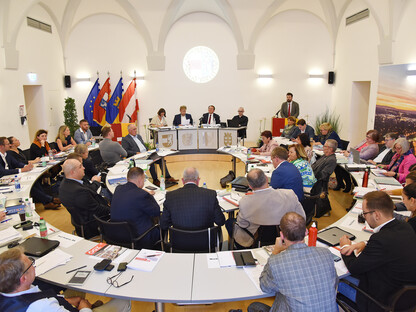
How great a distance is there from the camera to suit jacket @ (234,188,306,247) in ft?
10.9

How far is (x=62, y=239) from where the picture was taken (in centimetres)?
320

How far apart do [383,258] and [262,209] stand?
4.11 feet

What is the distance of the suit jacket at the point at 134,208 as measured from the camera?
3.49 meters

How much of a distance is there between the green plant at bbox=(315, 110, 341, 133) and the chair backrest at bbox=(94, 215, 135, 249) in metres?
9.59

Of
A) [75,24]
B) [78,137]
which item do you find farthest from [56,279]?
[75,24]

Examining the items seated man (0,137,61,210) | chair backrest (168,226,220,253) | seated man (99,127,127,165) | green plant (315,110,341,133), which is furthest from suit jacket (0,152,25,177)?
green plant (315,110,341,133)

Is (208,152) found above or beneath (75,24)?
beneath

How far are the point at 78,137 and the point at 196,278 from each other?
6493 mm

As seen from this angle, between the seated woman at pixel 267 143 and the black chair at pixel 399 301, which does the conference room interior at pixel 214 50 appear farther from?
the black chair at pixel 399 301

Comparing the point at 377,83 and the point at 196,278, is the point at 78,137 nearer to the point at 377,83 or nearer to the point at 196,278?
the point at 196,278

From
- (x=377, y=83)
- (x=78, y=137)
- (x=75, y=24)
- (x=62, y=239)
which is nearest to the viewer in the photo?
(x=62, y=239)

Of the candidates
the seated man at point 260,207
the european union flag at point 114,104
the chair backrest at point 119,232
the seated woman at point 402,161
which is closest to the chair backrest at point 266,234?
the seated man at point 260,207

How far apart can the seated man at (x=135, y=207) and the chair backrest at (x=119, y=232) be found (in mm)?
126

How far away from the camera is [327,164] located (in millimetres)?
5332
